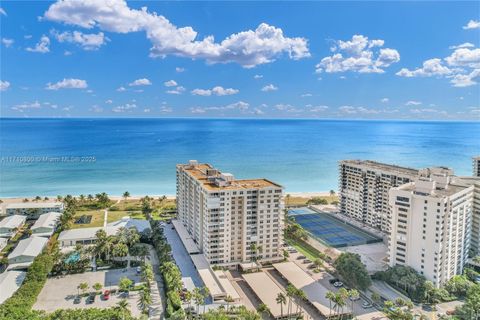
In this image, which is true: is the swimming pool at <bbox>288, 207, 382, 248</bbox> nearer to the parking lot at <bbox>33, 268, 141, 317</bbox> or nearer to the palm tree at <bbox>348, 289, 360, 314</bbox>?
the palm tree at <bbox>348, 289, 360, 314</bbox>

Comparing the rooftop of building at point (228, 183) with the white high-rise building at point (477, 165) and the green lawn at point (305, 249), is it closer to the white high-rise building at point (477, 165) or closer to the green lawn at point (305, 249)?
the green lawn at point (305, 249)

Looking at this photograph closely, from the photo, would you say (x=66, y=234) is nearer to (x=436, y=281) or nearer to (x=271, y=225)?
(x=271, y=225)

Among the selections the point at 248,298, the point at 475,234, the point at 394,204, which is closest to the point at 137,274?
the point at 248,298

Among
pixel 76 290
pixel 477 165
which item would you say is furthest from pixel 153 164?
pixel 477 165

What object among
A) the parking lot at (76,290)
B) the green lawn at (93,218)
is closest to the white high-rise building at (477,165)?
the parking lot at (76,290)

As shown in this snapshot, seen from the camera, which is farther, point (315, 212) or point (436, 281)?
point (315, 212)

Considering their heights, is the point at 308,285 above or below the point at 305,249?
above

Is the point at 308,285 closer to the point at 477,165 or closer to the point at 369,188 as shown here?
the point at 369,188
